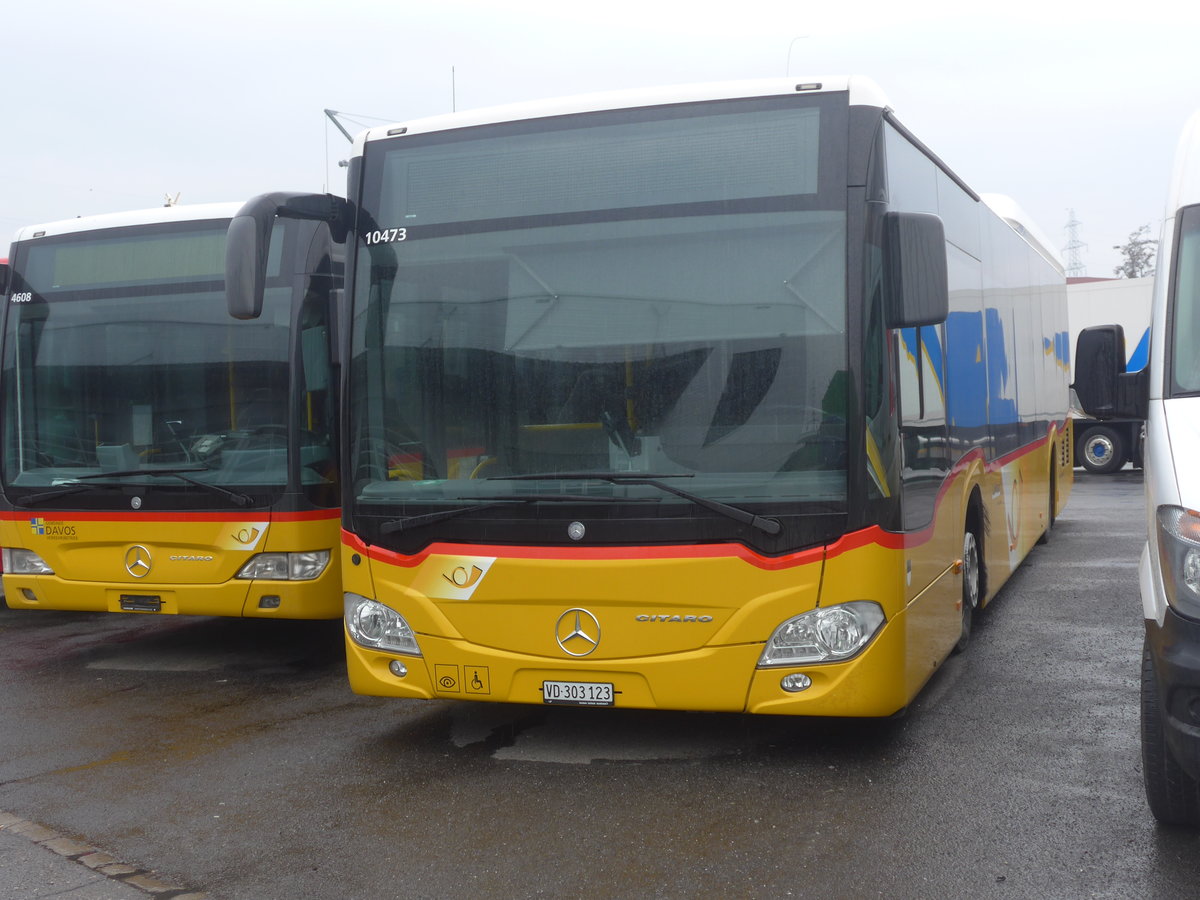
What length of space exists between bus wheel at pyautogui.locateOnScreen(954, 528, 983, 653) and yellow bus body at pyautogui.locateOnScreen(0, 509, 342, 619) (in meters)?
3.59

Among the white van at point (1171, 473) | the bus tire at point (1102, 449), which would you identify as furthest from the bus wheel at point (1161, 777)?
the bus tire at point (1102, 449)

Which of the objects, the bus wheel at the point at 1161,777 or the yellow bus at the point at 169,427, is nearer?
the bus wheel at the point at 1161,777

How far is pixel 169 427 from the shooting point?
7.68m

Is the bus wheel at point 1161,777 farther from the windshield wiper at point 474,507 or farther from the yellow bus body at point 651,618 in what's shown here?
the windshield wiper at point 474,507

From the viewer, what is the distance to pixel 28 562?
316 inches

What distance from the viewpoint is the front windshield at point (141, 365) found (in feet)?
24.8

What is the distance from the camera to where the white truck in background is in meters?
21.9

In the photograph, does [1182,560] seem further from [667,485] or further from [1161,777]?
[667,485]

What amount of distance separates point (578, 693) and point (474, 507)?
878 millimetres

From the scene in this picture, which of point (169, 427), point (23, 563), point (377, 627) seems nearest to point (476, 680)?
point (377, 627)

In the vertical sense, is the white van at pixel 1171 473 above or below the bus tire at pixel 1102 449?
above

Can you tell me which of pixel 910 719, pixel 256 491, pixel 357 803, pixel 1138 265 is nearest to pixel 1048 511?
pixel 910 719

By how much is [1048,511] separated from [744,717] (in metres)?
6.63

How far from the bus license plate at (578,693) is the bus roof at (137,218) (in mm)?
3864
